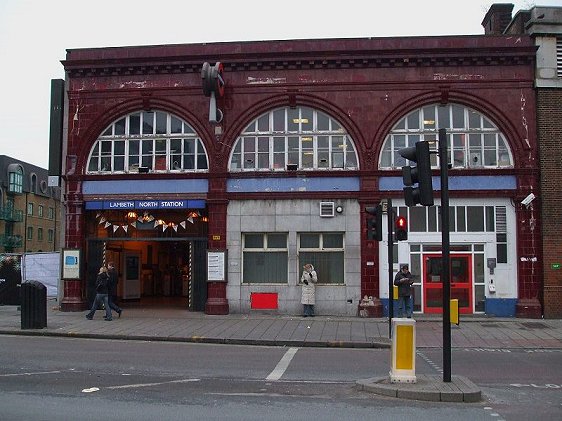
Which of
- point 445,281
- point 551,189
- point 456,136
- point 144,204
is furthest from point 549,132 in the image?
point 144,204

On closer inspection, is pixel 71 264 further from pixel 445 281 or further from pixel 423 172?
pixel 445 281

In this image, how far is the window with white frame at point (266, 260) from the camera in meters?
22.7

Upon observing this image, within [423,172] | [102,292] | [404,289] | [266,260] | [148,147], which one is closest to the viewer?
[423,172]

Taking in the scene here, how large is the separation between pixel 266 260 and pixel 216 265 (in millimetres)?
1731

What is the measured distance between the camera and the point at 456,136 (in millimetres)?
22375

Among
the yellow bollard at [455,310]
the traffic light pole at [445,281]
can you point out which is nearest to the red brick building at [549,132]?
the yellow bollard at [455,310]

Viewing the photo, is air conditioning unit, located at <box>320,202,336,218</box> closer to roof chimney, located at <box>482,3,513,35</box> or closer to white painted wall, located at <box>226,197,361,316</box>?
white painted wall, located at <box>226,197,361,316</box>

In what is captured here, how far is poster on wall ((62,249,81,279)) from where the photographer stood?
23.2 m

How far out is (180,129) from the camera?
23266 millimetres

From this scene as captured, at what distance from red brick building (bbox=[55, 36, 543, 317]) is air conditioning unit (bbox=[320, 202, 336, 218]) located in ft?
0.16

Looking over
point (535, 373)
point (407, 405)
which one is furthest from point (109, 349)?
point (535, 373)

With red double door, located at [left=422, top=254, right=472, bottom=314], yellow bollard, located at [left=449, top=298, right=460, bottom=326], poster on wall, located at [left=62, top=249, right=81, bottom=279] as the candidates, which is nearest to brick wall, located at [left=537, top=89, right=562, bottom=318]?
red double door, located at [left=422, top=254, right=472, bottom=314]

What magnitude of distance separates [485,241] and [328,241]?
5.23 m

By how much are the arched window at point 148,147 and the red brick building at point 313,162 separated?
5cm
